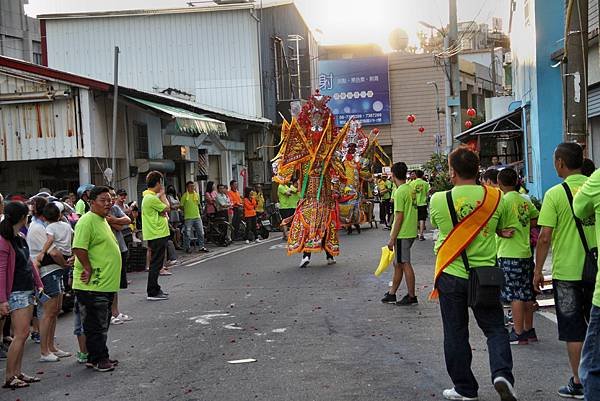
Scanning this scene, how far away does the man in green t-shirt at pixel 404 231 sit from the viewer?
32.8 feet

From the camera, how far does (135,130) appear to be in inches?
821

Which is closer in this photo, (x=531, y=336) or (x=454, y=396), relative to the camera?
(x=454, y=396)

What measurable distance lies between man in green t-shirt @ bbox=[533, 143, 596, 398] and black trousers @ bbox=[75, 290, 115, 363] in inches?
162

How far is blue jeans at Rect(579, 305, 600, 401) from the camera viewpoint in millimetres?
4371

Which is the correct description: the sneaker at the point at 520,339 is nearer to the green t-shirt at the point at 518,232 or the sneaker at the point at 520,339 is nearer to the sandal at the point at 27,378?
the green t-shirt at the point at 518,232

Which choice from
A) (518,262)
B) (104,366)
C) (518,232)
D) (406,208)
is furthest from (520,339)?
(104,366)

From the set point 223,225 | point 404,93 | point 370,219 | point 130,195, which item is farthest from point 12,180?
point 404,93

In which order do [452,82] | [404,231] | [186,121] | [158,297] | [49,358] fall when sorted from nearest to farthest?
[49,358], [404,231], [158,297], [186,121], [452,82]

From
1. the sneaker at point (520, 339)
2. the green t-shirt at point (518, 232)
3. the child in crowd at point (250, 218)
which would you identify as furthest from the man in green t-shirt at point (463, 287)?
the child in crowd at point (250, 218)

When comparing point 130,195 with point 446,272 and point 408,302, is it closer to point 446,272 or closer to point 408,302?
point 408,302

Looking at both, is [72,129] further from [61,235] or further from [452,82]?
[452,82]

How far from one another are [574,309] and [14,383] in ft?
15.8

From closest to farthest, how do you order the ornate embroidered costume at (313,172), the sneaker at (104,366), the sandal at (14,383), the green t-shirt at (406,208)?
the sandal at (14,383) → the sneaker at (104,366) → the green t-shirt at (406,208) → the ornate embroidered costume at (313,172)

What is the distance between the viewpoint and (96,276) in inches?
297
